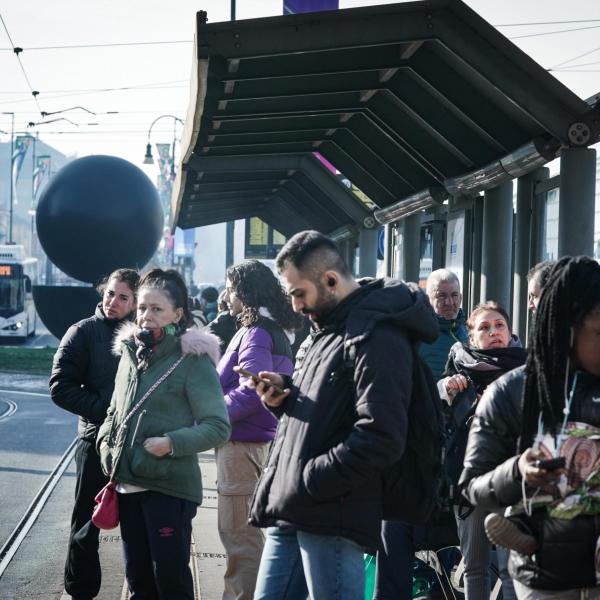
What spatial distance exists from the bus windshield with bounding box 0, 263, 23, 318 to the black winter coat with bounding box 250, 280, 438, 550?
124 feet

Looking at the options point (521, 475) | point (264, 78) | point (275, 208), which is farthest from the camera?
point (275, 208)

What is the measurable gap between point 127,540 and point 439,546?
5.53ft

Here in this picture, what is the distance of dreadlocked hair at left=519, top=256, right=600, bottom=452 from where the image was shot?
325 centimetres

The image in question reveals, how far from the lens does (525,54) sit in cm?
702

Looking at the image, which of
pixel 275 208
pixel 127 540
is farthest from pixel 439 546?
pixel 275 208

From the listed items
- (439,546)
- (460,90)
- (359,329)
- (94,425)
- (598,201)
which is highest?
(460,90)

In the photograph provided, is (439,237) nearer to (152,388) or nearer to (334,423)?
(152,388)

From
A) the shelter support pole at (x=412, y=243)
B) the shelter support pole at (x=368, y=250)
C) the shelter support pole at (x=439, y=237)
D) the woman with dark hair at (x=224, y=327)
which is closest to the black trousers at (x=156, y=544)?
the woman with dark hair at (x=224, y=327)

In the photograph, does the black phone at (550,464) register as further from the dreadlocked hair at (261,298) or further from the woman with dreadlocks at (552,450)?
the dreadlocked hair at (261,298)

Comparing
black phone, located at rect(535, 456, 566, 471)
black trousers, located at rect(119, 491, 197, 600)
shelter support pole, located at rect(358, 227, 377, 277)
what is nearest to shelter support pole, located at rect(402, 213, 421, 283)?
shelter support pole, located at rect(358, 227, 377, 277)

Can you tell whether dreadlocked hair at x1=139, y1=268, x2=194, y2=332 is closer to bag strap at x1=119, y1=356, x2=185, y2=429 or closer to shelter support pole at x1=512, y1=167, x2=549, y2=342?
bag strap at x1=119, y1=356, x2=185, y2=429

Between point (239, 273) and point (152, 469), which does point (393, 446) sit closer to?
point (152, 469)

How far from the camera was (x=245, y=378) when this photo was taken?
6.46m

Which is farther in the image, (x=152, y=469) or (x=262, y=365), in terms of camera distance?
(x=262, y=365)
